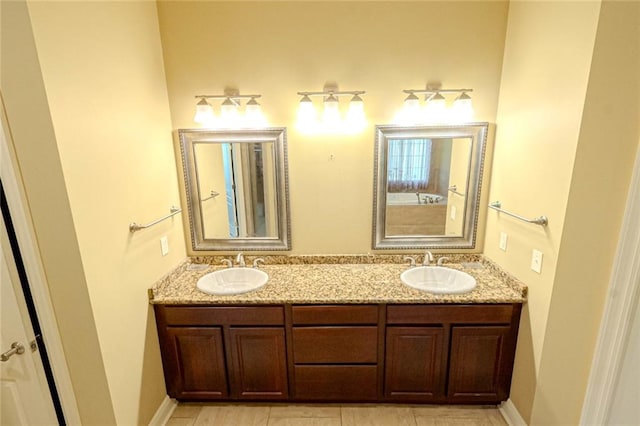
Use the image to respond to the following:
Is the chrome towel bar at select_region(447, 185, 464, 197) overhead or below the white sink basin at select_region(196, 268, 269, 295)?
overhead

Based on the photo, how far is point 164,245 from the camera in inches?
87.9

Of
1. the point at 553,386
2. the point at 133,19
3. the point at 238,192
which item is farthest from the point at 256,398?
the point at 133,19

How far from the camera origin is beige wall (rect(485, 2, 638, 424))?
1460 millimetres

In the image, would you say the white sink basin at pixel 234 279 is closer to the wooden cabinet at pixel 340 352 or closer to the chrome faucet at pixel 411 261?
the wooden cabinet at pixel 340 352

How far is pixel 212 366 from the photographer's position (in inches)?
85.9

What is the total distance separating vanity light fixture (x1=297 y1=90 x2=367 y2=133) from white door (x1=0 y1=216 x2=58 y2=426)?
1703mm

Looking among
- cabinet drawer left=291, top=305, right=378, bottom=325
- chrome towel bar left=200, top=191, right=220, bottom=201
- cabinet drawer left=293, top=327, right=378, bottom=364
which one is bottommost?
cabinet drawer left=293, top=327, right=378, bottom=364

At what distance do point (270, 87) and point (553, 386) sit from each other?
8.27ft

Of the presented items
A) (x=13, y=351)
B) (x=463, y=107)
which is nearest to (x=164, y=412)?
(x=13, y=351)

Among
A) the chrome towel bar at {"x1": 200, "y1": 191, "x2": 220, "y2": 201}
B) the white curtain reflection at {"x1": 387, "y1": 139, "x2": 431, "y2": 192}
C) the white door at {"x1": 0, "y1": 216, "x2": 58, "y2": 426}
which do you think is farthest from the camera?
the chrome towel bar at {"x1": 200, "y1": 191, "x2": 220, "y2": 201}

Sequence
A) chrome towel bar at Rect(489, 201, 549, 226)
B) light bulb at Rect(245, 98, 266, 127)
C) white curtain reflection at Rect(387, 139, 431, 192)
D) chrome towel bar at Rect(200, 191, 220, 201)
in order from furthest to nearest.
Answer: chrome towel bar at Rect(200, 191, 220, 201), white curtain reflection at Rect(387, 139, 431, 192), light bulb at Rect(245, 98, 266, 127), chrome towel bar at Rect(489, 201, 549, 226)

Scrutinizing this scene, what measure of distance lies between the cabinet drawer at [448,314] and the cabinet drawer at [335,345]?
18cm

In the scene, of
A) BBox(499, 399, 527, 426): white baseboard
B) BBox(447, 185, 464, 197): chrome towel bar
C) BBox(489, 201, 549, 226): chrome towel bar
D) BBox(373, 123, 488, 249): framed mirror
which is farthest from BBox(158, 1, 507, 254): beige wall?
BBox(499, 399, 527, 426): white baseboard

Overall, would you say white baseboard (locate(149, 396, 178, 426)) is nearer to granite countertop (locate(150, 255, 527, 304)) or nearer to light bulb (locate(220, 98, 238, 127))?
granite countertop (locate(150, 255, 527, 304))
